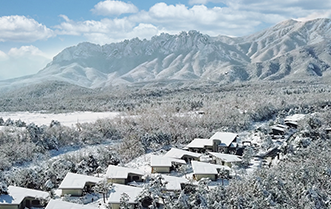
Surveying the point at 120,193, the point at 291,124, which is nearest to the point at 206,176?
the point at 120,193

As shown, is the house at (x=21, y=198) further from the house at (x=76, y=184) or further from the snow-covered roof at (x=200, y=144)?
the snow-covered roof at (x=200, y=144)

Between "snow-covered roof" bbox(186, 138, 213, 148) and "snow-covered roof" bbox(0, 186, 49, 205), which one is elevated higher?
"snow-covered roof" bbox(0, 186, 49, 205)

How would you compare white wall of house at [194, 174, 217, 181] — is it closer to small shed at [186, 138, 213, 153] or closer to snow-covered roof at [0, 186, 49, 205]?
small shed at [186, 138, 213, 153]

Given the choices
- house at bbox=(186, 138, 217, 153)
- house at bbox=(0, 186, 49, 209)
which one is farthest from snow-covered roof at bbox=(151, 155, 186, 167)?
house at bbox=(0, 186, 49, 209)

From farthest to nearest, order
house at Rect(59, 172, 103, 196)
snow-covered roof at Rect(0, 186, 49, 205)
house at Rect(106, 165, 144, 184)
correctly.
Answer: house at Rect(106, 165, 144, 184) < house at Rect(59, 172, 103, 196) < snow-covered roof at Rect(0, 186, 49, 205)

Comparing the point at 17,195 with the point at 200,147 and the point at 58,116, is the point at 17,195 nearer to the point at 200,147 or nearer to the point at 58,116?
the point at 200,147

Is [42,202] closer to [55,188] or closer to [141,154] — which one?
[55,188]

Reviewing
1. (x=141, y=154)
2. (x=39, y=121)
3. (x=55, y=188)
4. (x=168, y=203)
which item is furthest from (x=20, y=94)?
(x=168, y=203)
